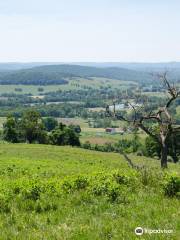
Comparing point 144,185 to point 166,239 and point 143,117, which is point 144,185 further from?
point 143,117

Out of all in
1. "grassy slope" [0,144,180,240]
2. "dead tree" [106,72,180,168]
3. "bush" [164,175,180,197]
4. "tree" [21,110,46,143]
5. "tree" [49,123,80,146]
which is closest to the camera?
"grassy slope" [0,144,180,240]

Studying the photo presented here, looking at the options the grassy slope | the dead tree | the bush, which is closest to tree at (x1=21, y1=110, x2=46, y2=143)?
the dead tree

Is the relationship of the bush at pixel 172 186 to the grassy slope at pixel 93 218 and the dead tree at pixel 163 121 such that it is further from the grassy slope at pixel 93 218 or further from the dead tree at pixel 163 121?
the dead tree at pixel 163 121

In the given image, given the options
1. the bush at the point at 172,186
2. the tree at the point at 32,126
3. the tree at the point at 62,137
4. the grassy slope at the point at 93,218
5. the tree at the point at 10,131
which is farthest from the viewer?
the tree at the point at 62,137

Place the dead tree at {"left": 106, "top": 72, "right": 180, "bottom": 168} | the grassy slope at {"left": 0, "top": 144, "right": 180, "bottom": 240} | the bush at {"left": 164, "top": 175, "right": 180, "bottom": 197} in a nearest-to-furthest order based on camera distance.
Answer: the grassy slope at {"left": 0, "top": 144, "right": 180, "bottom": 240} < the bush at {"left": 164, "top": 175, "right": 180, "bottom": 197} < the dead tree at {"left": 106, "top": 72, "right": 180, "bottom": 168}

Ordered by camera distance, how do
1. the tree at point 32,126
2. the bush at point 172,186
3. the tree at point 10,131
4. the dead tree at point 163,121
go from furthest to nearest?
the tree at point 32,126 < the tree at point 10,131 < the dead tree at point 163,121 < the bush at point 172,186

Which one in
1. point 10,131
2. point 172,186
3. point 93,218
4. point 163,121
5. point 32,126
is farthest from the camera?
point 10,131

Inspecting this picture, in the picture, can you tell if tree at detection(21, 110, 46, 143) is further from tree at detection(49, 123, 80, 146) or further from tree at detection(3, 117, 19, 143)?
tree at detection(49, 123, 80, 146)

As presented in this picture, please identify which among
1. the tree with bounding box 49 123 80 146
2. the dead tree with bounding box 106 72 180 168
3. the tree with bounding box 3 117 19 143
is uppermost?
the dead tree with bounding box 106 72 180 168

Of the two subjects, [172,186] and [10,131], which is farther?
[10,131]

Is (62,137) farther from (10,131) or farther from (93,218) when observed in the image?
(93,218)

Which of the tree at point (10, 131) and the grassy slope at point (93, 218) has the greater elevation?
the grassy slope at point (93, 218)

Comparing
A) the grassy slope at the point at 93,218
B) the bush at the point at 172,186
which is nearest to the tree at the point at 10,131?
the grassy slope at the point at 93,218

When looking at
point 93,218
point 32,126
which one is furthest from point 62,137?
point 93,218
